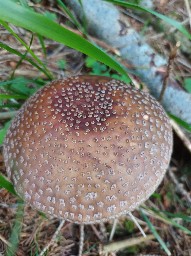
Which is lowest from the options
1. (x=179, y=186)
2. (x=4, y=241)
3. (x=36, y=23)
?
(x=4, y=241)

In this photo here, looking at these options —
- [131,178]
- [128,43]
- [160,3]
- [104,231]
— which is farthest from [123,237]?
[160,3]

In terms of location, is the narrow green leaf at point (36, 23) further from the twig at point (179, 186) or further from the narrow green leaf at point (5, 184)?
the twig at point (179, 186)

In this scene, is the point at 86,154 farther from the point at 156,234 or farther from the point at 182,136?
the point at 182,136

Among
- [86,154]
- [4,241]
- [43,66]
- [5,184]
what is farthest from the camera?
[43,66]

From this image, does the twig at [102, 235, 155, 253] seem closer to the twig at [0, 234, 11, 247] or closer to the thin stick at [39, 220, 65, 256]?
the thin stick at [39, 220, 65, 256]

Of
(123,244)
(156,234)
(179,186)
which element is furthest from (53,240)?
(179,186)
